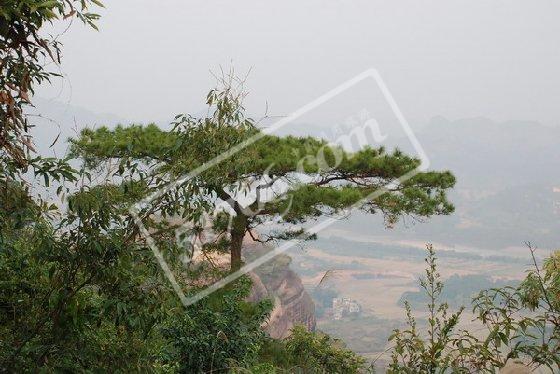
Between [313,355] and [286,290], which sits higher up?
[313,355]

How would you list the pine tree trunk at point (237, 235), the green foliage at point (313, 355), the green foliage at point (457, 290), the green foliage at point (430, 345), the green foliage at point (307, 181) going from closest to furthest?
the green foliage at point (430, 345) < the green foliage at point (313, 355) < the green foliage at point (307, 181) < the pine tree trunk at point (237, 235) < the green foliage at point (457, 290)

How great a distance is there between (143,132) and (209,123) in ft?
16.6

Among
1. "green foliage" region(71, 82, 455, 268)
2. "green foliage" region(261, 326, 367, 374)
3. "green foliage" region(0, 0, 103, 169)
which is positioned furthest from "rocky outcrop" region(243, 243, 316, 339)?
"green foliage" region(0, 0, 103, 169)

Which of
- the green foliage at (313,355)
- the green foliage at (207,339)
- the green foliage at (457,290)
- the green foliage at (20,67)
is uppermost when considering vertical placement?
the green foliage at (20,67)

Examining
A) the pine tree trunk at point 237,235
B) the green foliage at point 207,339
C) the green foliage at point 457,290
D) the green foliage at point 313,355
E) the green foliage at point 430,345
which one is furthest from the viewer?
the green foliage at point 457,290

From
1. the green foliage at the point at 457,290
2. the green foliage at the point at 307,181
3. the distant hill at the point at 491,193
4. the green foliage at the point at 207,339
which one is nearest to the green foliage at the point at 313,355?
the green foliage at the point at 307,181

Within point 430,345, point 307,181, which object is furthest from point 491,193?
point 430,345

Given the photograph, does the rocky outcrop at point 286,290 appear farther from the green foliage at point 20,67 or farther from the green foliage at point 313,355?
the green foliage at point 20,67

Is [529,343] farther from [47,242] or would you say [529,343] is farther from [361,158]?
[361,158]

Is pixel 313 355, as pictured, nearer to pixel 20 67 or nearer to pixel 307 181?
pixel 307 181

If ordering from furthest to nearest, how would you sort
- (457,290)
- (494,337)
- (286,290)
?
(457,290)
(286,290)
(494,337)

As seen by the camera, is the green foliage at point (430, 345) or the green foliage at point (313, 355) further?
the green foliage at point (313, 355)

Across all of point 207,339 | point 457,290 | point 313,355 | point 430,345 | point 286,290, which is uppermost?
point 430,345

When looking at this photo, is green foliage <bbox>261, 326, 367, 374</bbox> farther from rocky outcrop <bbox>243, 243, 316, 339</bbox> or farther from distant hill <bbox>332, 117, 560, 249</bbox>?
distant hill <bbox>332, 117, 560, 249</bbox>
